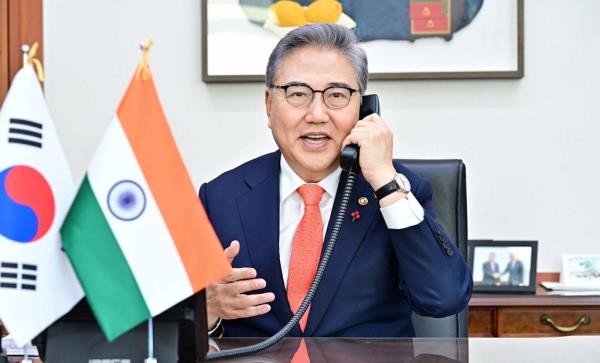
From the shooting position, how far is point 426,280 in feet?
6.19

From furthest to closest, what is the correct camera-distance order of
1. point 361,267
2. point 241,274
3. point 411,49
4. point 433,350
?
point 411,49
point 361,267
point 241,274
point 433,350

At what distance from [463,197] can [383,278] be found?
385 mm

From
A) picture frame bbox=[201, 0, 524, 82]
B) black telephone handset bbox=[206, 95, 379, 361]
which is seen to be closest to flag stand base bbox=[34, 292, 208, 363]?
black telephone handset bbox=[206, 95, 379, 361]

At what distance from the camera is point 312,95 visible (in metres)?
2.01

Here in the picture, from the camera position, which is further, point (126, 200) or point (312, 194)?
point (312, 194)

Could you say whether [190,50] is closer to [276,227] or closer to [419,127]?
[419,127]

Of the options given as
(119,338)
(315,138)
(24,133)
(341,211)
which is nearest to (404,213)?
(341,211)

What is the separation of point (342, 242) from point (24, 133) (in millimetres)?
947

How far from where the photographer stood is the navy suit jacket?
1.89 m

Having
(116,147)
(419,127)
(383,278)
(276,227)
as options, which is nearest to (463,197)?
(383,278)

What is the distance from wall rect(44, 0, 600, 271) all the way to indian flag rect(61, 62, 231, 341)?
211cm

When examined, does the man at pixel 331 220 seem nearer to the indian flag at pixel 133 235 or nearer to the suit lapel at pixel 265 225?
the suit lapel at pixel 265 225

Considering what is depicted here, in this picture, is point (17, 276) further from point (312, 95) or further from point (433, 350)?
point (312, 95)

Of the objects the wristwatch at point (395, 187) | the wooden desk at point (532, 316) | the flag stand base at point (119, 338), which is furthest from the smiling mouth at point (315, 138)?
the wooden desk at point (532, 316)
